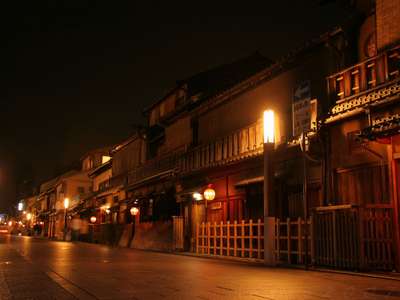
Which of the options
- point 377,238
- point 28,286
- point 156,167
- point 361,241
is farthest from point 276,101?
point 156,167

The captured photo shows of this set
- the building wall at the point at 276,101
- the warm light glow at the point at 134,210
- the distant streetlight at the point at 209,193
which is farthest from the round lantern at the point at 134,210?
the distant streetlight at the point at 209,193

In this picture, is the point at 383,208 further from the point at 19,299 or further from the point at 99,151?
the point at 99,151

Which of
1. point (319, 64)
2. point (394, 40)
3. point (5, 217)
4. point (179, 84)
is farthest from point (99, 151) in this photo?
point (5, 217)

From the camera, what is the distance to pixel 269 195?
17906 mm

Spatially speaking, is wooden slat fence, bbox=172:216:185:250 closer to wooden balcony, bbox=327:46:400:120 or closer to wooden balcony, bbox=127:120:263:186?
wooden balcony, bbox=127:120:263:186

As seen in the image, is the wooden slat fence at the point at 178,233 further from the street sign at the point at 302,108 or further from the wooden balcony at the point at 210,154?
the street sign at the point at 302,108

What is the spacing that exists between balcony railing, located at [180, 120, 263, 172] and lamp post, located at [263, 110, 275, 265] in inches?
126

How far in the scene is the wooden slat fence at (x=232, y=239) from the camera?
20.5m

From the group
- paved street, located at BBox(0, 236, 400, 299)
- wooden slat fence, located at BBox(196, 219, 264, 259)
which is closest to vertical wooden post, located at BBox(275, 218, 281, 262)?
wooden slat fence, located at BBox(196, 219, 264, 259)

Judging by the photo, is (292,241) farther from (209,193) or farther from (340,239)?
(209,193)

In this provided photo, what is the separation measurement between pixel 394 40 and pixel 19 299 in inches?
513

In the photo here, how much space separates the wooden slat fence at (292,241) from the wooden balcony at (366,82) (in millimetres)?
4396

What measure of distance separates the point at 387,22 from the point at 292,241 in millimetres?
8663

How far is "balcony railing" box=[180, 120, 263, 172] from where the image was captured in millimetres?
22422
